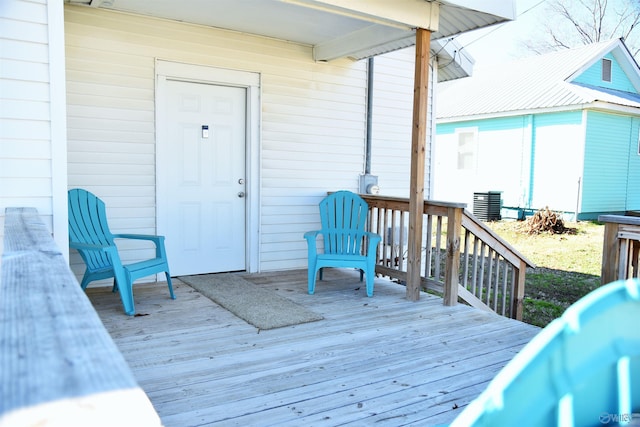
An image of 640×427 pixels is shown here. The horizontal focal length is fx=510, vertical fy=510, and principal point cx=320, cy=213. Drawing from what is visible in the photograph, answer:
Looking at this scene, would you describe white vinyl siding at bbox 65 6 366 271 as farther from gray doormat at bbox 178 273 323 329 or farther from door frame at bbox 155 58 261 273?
gray doormat at bbox 178 273 323 329

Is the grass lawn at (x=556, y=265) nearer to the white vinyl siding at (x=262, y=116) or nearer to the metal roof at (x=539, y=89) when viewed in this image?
the white vinyl siding at (x=262, y=116)

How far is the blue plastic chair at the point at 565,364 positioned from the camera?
709 millimetres

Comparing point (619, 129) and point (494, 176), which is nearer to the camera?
point (619, 129)

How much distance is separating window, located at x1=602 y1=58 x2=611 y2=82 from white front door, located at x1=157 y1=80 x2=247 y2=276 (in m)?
11.2

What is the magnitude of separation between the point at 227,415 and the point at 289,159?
140 inches

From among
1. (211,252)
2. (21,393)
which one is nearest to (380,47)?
(211,252)

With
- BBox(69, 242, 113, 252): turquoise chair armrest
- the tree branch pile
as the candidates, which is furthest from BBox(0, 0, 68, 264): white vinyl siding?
the tree branch pile

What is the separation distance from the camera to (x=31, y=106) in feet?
8.89

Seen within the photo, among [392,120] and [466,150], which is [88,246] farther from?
[466,150]

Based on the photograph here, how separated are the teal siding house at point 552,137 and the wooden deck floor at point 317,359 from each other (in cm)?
859

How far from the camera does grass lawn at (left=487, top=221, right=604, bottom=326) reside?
5.74 meters

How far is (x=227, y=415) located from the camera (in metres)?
2.25

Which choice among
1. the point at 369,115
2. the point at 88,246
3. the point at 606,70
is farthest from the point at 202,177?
the point at 606,70

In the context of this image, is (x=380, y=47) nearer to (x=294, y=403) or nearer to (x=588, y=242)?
(x=294, y=403)
